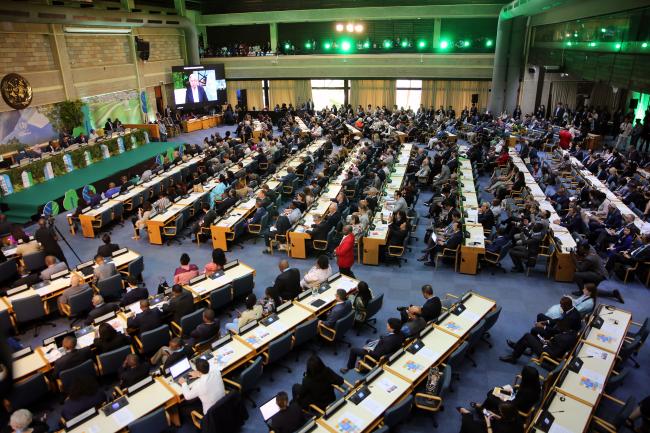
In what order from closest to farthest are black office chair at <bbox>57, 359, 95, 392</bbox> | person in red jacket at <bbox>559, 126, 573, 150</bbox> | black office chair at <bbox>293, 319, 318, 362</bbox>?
black office chair at <bbox>57, 359, 95, 392</bbox> → black office chair at <bbox>293, 319, 318, 362</bbox> → person in red jacket at <bbox>559, 126, 573, 150</bbox>

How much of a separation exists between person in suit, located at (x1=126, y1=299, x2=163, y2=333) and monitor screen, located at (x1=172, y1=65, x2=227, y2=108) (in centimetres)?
2186

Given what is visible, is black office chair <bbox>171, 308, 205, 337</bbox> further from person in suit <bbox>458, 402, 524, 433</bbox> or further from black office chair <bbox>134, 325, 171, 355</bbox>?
person in suit <bbox>458, 402, 524, 433</bbox>

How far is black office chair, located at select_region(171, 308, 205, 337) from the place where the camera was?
7.34 metres

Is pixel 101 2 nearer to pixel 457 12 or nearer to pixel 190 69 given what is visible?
pixel 190 69

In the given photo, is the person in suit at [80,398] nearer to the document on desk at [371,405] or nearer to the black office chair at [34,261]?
the document on desk at [371,405]

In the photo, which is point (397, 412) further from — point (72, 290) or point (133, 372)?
point (72, 290)

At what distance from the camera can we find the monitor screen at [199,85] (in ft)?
87.2

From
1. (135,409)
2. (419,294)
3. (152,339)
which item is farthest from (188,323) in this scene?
(419,294)

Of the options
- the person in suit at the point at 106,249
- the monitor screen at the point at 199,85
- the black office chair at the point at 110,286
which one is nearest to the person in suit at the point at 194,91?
the monitor screen at the point at 199,85

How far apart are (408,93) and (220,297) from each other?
23334 mm

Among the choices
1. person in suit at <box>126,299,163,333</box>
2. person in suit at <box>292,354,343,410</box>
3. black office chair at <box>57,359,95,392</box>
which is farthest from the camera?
person in suit at <box>126,299,163,333</box>

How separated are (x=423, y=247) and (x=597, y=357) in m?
5.50

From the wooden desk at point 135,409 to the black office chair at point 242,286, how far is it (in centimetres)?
269

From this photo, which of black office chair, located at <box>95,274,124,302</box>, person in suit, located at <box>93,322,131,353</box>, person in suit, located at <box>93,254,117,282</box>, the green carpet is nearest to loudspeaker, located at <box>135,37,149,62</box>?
the green carpet
